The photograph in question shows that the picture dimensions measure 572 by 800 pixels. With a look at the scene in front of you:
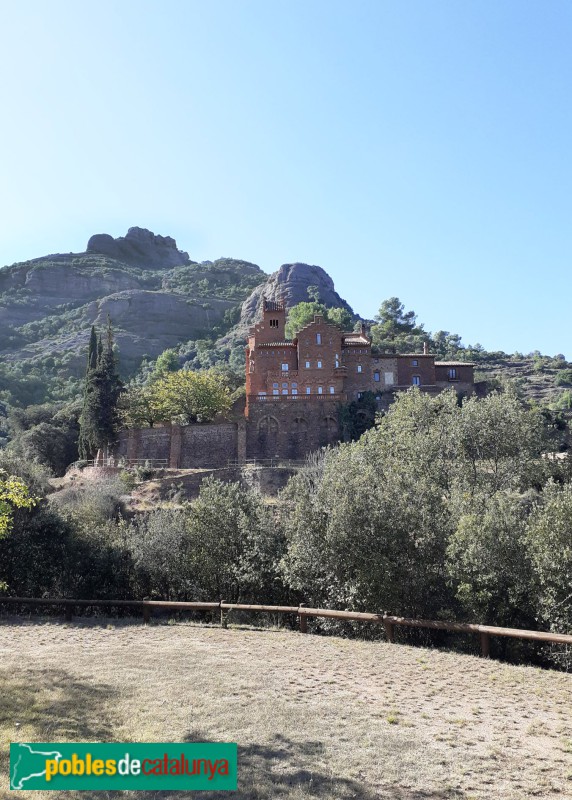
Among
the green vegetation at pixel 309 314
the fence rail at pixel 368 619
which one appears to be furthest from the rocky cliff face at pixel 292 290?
the fence rail at pixel 368 619

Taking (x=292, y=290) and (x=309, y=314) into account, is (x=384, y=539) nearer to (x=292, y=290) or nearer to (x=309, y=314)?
(x=309, y=314)

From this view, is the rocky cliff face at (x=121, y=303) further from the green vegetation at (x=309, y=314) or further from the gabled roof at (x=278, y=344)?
the gabled roof at (x=278, y=344)

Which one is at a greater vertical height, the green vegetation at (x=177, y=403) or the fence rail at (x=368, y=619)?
the green vegetation at (x=177, y=403)

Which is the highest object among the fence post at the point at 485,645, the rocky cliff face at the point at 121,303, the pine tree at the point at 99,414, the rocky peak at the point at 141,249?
the rocky peak at the point at 141,249

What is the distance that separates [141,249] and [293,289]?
7328 cm

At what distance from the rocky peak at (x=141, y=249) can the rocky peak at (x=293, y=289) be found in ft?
193

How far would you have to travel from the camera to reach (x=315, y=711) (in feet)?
29.2

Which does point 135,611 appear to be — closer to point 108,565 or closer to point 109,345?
point 108,565

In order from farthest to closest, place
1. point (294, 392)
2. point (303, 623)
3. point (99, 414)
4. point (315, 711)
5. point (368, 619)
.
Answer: point (294, 392) → point (99, 414) → point (303, 623) → point (368, 619) → point (315, 711)

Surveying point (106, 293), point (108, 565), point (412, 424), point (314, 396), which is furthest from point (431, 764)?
point (106, 293)

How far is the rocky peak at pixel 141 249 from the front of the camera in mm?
164125

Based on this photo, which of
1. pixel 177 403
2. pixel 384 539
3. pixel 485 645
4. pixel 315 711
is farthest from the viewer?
pixel 177 403

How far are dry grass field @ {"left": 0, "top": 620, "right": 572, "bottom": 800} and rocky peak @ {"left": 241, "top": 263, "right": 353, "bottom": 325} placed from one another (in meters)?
103

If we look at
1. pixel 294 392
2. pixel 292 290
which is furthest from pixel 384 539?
pixel 292 290
